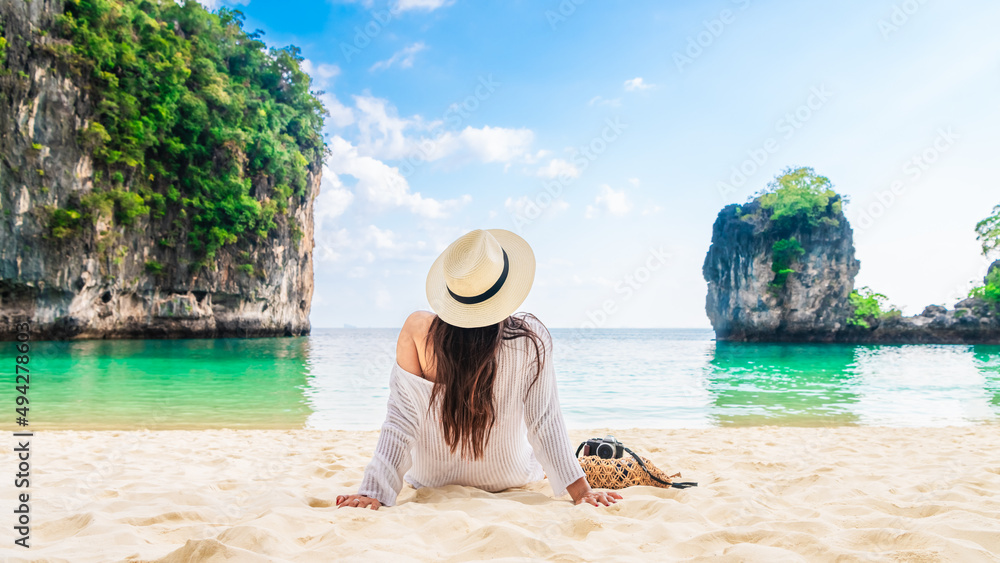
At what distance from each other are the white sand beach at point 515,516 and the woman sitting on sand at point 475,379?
19 cm

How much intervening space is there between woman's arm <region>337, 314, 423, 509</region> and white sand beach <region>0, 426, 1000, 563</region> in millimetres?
104

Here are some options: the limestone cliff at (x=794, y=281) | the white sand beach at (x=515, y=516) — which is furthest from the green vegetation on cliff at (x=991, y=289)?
the white sand beach at (x=515, y=516)

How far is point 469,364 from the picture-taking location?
2.17 metres

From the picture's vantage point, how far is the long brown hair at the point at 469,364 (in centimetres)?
216

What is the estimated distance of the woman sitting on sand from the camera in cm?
209

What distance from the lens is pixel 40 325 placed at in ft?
72.4

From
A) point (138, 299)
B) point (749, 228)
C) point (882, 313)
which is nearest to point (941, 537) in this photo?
point (138, 299)

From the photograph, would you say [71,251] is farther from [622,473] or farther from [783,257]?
[783,257]

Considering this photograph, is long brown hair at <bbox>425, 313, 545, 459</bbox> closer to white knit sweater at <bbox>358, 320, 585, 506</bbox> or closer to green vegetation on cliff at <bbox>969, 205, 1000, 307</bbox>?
white knit sweater at <bbox>358, 320, 585, 506</bbox>

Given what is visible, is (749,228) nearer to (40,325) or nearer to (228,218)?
(228,218)

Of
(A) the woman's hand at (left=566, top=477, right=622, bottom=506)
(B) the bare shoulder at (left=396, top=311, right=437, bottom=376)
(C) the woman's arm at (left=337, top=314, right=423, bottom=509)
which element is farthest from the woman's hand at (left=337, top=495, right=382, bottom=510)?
(A) the woman's hand at (left=566, top=477, right=622, bottom=506)

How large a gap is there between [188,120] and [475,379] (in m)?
29.6

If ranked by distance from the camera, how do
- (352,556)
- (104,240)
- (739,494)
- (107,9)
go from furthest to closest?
(104,240)
(107,9)
(739,494)
(352,556)

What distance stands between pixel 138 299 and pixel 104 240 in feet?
12.9
